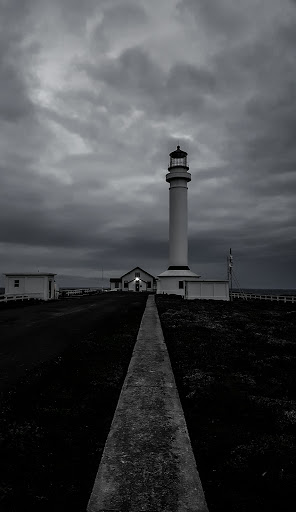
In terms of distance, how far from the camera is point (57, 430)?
4.40m

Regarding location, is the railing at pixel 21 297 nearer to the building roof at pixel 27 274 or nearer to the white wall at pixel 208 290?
the building roof at pixel 27 274

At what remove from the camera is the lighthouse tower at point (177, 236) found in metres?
46.1

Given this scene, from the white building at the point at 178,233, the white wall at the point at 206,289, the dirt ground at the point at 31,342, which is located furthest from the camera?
the white building at the point at 178,233

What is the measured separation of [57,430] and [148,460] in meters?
1.56

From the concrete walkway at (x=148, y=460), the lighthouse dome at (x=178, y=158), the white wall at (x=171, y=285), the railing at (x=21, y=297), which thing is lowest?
the concrete walkway at (x=148, y=460)

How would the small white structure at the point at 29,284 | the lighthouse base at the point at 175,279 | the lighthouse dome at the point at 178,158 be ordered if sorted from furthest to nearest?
the lighthouse dome at the point at 178,158
the lighthouse base at the point at 175,279
the small white structure at the point at 29,284

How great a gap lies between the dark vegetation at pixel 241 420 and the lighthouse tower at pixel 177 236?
35.8m

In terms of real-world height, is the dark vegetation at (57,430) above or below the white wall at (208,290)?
below

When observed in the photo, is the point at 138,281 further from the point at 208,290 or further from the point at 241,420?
the point at 241,420

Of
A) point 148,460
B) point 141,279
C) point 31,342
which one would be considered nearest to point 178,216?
point 141,279

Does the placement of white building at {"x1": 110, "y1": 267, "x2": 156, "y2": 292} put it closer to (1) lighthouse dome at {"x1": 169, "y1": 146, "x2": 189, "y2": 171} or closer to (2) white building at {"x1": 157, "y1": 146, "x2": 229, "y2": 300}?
(2) white building at {"x1": 157, "y1": 146, "x2": 229, "y2": 300}

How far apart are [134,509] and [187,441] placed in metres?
1.33

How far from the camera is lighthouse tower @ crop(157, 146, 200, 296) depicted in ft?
151

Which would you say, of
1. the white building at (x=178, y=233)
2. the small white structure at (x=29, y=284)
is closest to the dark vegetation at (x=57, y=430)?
the small white structure at (x=29, y=284)
